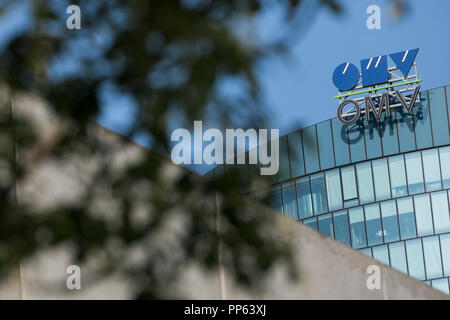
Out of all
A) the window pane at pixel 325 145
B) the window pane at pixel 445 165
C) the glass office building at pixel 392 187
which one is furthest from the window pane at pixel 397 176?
the window pane at pixel 325 145

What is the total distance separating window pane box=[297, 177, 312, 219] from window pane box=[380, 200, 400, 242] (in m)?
4.17

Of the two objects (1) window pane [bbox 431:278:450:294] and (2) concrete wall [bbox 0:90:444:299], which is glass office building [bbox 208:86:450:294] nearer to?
(1) window pane [bbox 431:278:450:294]

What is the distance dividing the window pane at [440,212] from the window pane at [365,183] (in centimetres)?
313

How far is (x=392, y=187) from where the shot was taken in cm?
4612

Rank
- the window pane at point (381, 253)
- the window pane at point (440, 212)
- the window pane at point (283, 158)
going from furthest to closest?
the window pane at point (381, 253) → the window pane at point (440, 212) → the window pane at point (283, 158)

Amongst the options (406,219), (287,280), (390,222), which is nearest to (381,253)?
(390,222)

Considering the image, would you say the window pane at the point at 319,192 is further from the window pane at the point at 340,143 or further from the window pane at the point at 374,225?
the window pane at the point at 374,225

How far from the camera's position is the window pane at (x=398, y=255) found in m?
45.8

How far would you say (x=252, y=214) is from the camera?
4.82 m

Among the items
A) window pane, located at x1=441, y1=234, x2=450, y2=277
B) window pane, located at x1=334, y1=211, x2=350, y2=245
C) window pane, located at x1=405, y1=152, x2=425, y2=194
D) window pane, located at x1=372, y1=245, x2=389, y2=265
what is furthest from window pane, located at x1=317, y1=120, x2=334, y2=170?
window pane, located at x1=441, y1=234, x2=450, y2=277

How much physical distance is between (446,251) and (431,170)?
3.99 m

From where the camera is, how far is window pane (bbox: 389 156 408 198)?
45875mm
